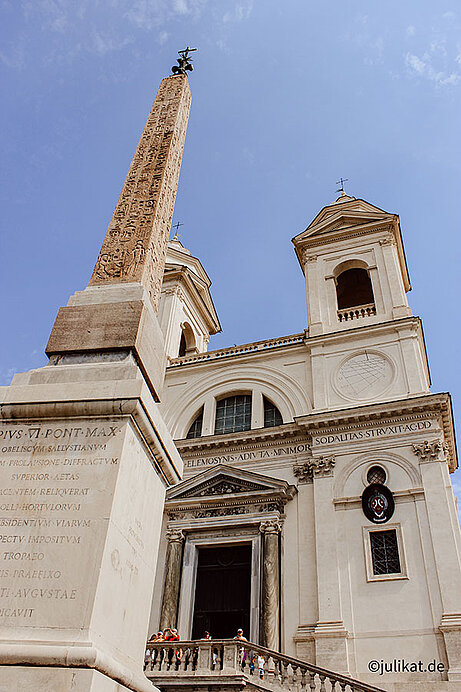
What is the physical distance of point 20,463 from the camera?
15.7 ft

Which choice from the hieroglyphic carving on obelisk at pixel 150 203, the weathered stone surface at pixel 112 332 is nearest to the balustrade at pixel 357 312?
the hieroglyphic carving on obelisk at pixel 150 203

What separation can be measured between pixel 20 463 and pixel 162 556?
1489 cm

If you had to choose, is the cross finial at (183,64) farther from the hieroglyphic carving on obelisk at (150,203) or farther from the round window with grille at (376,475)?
the round window with grille at (376,475)

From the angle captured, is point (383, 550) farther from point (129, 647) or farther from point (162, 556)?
point (129, 647)

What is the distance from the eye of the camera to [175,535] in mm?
18641

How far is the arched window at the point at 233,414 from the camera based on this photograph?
2142cm

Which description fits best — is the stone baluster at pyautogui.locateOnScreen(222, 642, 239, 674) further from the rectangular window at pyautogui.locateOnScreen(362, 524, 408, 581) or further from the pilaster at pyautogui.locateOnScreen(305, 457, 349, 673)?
the rectangular window at pyautogui.locateOnScreen(362, 524, 408, 581)

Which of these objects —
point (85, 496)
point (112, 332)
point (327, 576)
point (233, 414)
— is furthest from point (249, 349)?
point (85, 496)

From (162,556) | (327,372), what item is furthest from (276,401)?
(162,556)

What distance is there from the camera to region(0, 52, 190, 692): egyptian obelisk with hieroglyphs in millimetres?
3805

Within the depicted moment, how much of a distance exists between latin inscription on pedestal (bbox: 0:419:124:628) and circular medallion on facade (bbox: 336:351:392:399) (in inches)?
625

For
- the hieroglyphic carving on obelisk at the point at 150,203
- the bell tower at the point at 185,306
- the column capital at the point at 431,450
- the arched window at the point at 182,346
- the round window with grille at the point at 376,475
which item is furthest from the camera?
the arched window at the point at 182,346

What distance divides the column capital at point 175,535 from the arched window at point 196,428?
4.05 m

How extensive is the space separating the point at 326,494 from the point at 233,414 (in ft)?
17.3
